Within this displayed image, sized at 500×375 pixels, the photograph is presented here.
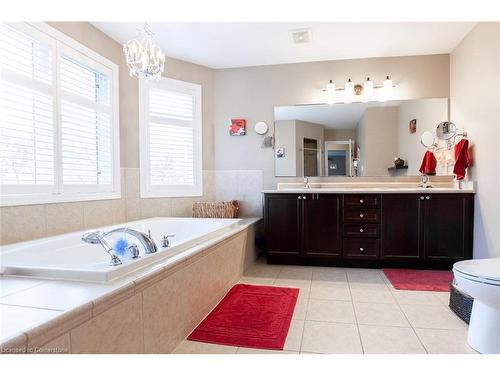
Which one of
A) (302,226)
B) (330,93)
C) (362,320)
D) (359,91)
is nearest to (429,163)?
(359,91)

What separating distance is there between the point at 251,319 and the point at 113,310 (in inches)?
41.4

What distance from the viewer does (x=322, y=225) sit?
3.14m

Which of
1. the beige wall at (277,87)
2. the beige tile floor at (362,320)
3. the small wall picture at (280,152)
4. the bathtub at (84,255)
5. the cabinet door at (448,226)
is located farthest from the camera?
the small wall picture at (280,152)

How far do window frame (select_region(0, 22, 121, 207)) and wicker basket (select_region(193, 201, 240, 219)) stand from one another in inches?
34.2

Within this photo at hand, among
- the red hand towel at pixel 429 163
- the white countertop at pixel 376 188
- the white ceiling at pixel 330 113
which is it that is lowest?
the white countertop at pixel 376 188

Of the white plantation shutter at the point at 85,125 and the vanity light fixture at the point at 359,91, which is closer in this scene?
the white plantation shutter at the point at 85,125

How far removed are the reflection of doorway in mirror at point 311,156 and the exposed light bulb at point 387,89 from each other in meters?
0.90

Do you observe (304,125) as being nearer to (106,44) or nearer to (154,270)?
(106,44)

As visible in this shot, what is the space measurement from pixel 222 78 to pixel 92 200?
7.05 ft

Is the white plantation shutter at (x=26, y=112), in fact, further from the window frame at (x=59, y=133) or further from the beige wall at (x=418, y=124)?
the beige wall at (x=418, y=124)

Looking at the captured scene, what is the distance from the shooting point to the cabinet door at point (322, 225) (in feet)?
10.2

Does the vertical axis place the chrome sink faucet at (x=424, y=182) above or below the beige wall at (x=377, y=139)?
below

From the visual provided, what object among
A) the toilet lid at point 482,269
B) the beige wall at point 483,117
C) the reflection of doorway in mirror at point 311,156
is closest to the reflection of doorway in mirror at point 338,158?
the reflection of doorway in mirror at point 311,156

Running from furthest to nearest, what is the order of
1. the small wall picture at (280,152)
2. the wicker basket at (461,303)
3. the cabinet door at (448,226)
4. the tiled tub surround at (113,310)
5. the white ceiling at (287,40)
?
the small wall picture at (280,152) < the cabinet door at (448,226) < the white ceiling at (287,40) < the wicker basket at (461,303) < the tiled tub surround at (113,310)
